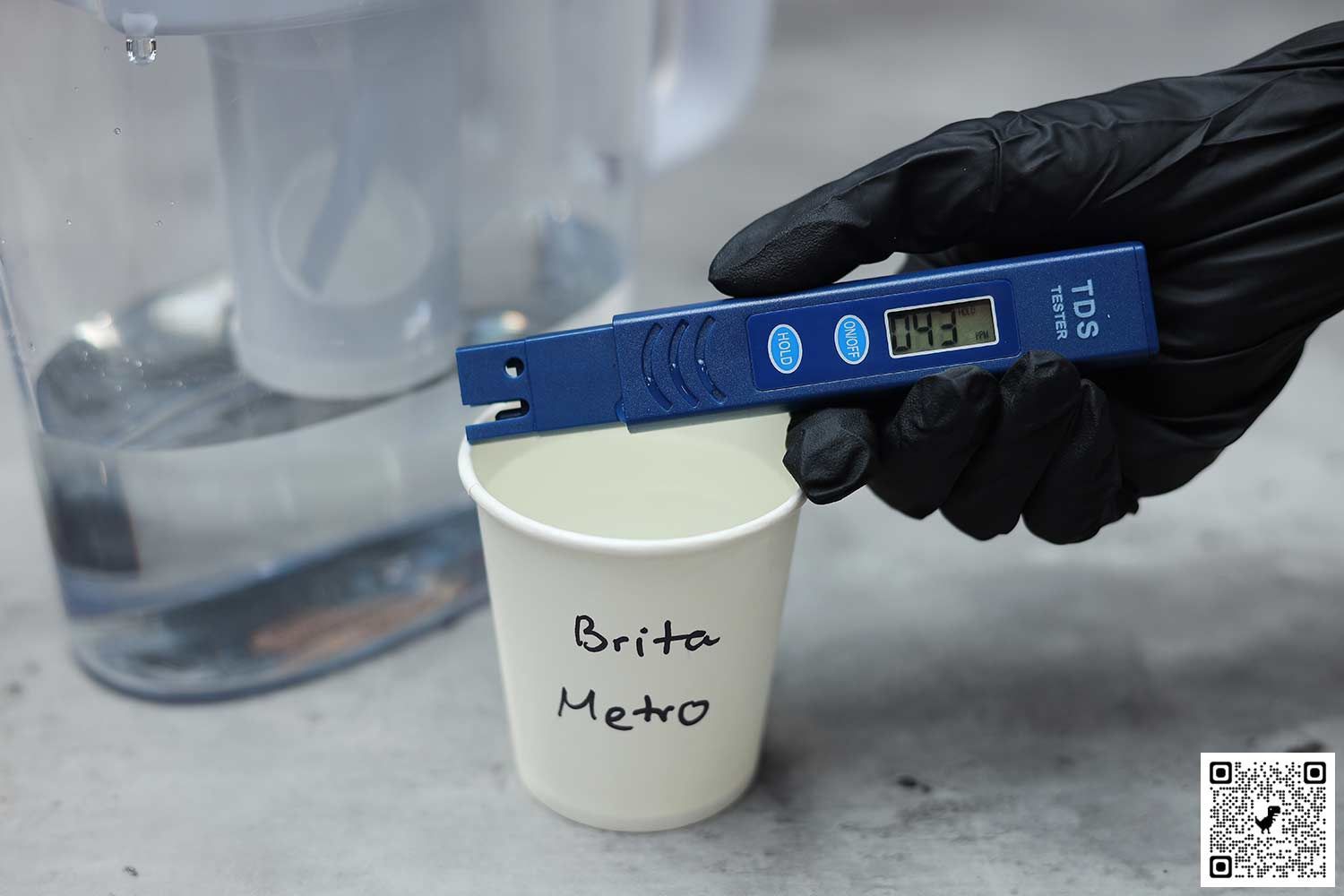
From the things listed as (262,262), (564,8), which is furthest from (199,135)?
(564,8)

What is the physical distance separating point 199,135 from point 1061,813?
1.90ft

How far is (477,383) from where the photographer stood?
619 millimetres

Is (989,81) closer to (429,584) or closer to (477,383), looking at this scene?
(429,584)

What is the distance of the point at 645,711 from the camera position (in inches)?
25.9

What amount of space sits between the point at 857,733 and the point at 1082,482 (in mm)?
203

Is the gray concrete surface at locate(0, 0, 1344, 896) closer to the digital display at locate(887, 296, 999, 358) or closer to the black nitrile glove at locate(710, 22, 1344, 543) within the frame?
the black nitrile glove at locate(710, 22, 1344, 543)

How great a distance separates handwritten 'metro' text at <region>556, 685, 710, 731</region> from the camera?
0.66 m

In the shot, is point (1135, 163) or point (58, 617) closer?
point (1135, 163)

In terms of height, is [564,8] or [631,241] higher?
[564,8]

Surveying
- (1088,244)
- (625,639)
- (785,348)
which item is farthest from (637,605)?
(1088,244)

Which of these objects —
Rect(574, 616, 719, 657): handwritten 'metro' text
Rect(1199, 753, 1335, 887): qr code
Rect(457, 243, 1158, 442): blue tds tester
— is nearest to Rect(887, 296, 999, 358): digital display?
Rect(457, 243, 1158, 442): blue tds tester

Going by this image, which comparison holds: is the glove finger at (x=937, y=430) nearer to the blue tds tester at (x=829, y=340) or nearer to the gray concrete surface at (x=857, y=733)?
the blue tds tester at (x=829, y=340)

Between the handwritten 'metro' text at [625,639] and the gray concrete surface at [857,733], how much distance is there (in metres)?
0.12

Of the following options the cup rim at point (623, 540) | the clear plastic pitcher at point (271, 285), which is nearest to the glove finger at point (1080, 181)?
the cup rim at point (623, 540)
